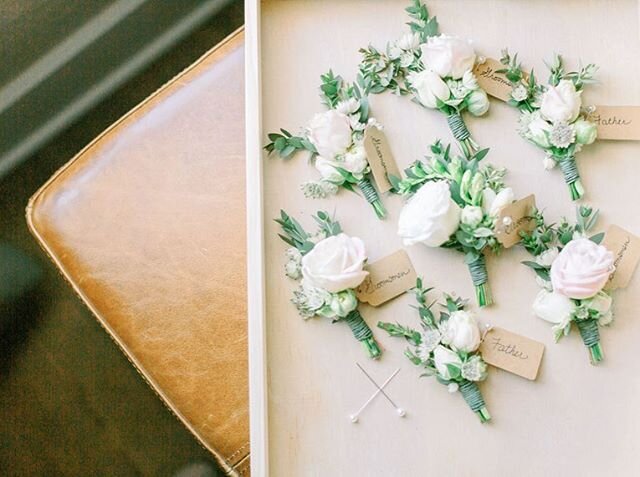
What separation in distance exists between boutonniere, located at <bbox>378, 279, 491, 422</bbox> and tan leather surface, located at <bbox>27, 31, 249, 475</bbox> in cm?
23

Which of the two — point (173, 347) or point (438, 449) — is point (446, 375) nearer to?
point (438, 449)

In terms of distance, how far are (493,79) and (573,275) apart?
0.73 ft

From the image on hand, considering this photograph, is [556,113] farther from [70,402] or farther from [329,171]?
[70,402]

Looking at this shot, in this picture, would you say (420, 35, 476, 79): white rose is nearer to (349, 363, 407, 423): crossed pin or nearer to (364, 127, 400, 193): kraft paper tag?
(364, 127, 400, 193): kraft paper tag

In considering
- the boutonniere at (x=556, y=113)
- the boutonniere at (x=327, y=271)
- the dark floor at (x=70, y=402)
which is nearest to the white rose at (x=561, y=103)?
the boutonniere at (x=556, y=113)

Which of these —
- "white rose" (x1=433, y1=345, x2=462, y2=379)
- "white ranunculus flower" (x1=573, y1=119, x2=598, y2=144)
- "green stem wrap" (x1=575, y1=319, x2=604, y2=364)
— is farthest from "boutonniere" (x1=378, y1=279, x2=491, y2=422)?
"white ranunculus flower" (x1=573, y1=119, x2=598, y2=144)

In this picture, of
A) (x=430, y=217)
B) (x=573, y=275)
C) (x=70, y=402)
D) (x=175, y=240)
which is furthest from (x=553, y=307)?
(x=70, y=402)

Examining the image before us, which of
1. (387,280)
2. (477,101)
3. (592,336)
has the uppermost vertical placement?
(477,101)

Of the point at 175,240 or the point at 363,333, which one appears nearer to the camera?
the point at 363,333

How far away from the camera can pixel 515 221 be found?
0.68 m

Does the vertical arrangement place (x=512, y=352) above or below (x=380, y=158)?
below

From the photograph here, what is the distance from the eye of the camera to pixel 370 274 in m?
0.70

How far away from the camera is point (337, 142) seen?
27.6 inches

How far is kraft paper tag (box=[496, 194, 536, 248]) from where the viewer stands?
0.67 m
